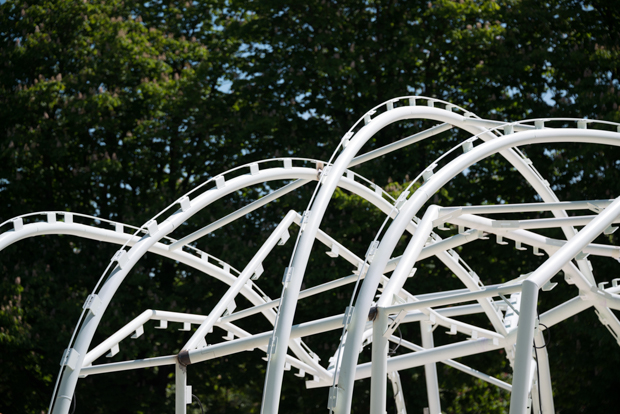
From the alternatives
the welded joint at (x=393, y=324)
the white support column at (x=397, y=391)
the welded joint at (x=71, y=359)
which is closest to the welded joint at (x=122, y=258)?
the welded joint at (x=71, y=359)

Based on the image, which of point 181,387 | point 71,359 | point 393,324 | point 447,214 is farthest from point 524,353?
point 181,387

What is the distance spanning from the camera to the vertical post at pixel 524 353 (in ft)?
22.5

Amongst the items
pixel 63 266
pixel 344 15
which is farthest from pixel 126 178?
pixel 344 15

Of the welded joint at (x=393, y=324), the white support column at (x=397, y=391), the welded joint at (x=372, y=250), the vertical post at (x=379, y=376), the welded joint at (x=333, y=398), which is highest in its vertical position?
the white support column at (x=397, y=391)

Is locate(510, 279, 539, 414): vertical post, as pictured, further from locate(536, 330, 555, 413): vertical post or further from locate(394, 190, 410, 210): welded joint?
locate(536, 330, 555, 413): vertical post

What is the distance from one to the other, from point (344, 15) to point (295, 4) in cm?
183

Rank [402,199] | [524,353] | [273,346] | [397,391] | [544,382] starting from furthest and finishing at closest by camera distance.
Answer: [397,391] < [544,382] < [402,199] < [273,346] < [524,353]

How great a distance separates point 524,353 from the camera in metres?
6.91

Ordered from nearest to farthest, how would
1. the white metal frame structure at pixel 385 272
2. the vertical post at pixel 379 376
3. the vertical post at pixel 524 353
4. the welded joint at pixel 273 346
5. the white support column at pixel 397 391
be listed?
the vertical post at pixel 524 353 → the white metal frame structure at pixel 385 272 → the welded joint at pixel 273 346 → the vertical post at pixel 379 376 → the white support column at pixel 397 391

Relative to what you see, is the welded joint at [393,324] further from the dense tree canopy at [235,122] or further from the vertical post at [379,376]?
the dense tree canopy at [235,122]

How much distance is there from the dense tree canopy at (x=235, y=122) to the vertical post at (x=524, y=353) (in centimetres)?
1167

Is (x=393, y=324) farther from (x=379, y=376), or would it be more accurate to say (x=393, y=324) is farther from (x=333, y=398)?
(x=333, y=398)

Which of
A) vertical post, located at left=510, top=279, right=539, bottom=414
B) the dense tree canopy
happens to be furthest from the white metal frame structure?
the dense tree canopy

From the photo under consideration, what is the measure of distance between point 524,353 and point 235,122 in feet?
47.8
